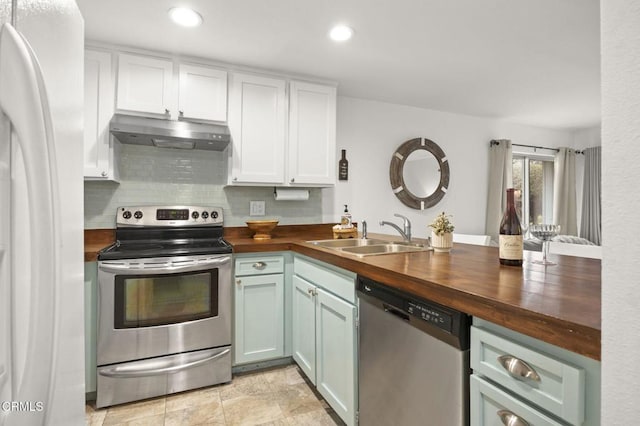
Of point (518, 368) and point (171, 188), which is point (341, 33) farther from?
point (518, 368)

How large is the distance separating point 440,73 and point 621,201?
262cm

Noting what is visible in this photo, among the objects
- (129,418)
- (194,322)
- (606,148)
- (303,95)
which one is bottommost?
(129,418)

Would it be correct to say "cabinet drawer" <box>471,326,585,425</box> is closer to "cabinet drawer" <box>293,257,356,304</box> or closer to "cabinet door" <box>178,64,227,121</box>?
"cabinet drawer" <box>293,257,356,304</box>

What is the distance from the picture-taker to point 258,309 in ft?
7.52

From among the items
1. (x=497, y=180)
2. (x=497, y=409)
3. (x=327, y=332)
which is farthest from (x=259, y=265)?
(x=497, y=180)

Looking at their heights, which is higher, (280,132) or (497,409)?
(280,132)

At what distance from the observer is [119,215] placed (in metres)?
2.38

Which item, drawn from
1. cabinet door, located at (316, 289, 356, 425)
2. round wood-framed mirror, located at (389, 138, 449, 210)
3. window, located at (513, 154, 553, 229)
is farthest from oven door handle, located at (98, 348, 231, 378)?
window, located at (513, 154, 553, 229)

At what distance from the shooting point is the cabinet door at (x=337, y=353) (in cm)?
155

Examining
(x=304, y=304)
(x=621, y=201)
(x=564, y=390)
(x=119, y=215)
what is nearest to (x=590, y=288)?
(x=564, y=390)

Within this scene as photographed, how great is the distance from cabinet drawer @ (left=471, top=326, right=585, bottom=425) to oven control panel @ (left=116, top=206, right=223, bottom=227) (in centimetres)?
215

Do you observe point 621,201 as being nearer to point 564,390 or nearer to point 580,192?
point 564,390

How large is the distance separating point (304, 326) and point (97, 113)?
1963 mm

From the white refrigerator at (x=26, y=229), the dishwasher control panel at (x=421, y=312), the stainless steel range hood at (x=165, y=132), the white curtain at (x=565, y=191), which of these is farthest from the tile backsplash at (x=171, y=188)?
the white curtain at (x=565, y=191)
